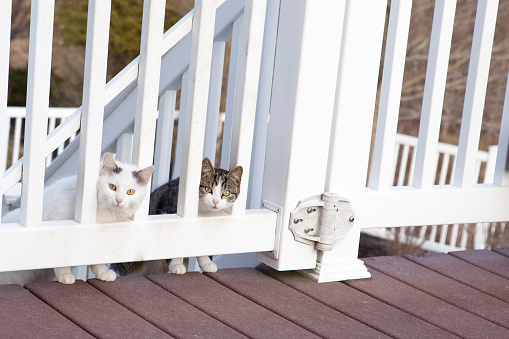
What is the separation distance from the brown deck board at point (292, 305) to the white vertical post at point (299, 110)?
0.09 m

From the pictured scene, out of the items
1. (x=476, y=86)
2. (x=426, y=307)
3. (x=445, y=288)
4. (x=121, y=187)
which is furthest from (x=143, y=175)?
(x=476, y=86)

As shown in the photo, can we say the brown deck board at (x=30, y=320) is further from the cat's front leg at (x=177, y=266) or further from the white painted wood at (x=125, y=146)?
the white painted wood at (x=125, y=146)

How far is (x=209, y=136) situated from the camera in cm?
266

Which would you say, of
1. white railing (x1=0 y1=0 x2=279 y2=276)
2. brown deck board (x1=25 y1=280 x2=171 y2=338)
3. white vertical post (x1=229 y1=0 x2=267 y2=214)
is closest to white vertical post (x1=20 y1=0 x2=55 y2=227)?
white railing (x1=0 y1=0 x2=279 y2=276)

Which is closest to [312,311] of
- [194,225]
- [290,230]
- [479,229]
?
[290,230]

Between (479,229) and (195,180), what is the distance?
4.86 meters

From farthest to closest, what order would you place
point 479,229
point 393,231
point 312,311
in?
point 393,231 → point 479,229 → point 312,311

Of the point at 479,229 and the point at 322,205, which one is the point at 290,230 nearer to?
the point at 322,205

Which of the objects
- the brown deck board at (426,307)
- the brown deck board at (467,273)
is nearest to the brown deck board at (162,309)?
the brown deck board at (426,307)

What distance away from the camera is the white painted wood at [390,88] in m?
2.28

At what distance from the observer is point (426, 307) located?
2146mm

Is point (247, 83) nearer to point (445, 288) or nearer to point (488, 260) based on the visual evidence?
point (445, 288)

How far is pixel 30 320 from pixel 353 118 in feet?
3.67

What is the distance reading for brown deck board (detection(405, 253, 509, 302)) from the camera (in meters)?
2.36
